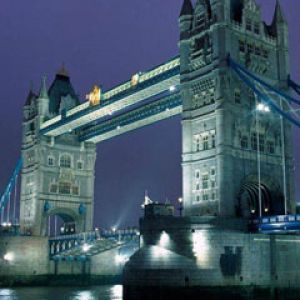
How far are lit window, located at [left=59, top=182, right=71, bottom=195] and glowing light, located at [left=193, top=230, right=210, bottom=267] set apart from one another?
147 ft

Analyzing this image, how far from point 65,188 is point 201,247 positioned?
45822mm

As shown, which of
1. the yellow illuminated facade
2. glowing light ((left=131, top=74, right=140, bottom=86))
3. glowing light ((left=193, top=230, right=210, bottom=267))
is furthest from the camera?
the yellow illuminated facade

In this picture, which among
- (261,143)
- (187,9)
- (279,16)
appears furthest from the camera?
(279,16)

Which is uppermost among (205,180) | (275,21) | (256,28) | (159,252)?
(275,21)

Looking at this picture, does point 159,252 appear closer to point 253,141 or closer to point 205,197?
point 205,197

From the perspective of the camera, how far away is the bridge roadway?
221ft

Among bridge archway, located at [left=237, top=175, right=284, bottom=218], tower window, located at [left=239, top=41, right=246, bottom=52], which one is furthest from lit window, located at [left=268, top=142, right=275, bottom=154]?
tower window, located at [left=239, top=41, right=246, bottom=52]

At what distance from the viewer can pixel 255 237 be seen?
5359cm

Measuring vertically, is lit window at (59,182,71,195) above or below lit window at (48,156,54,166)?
below

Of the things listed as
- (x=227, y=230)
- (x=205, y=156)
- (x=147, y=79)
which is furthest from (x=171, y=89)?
(x=227, y=230)

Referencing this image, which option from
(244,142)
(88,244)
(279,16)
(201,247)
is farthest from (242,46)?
(88,244)

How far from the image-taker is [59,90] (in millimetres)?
97062

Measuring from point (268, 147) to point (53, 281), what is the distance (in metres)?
41.1

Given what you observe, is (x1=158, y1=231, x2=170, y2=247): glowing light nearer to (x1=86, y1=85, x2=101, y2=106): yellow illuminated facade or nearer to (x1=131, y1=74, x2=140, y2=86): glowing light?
(x1=131, y1=74, x2=140, y2=86): glowing light
